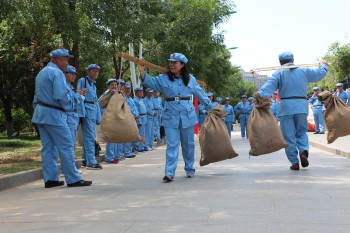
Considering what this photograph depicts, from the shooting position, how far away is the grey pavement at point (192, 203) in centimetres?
466

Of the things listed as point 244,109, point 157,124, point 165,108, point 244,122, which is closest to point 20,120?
point 244,122

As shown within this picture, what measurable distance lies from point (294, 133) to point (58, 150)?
3915 mm

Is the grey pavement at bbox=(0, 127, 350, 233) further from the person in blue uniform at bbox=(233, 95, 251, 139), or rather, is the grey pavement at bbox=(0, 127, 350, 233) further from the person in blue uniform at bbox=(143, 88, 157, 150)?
the person in blue uniform at bbox=(233, 95, 251, 139)

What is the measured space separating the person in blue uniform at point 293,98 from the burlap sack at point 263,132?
0.23 metres

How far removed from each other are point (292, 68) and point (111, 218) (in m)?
4.85

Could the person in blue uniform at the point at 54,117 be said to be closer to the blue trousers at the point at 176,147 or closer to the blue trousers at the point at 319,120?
the blue trousers at the point at 176,147

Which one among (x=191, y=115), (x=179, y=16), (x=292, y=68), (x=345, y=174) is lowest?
(x=345, y=174)

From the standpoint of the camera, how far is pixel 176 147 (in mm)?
7938

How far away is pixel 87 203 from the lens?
6020mm

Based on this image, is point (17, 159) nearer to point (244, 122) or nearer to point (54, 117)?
point (54, 117)

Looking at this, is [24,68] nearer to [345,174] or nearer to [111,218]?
[345,174]

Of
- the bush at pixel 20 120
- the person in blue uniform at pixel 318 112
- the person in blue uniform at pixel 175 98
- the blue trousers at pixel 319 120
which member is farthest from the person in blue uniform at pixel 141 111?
the bush at pixel 20 120

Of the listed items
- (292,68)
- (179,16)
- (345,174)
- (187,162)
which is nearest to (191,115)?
(187,162)

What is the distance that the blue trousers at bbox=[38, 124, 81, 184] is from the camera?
744 centimetres
